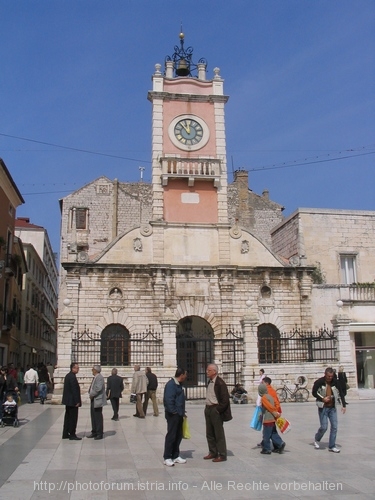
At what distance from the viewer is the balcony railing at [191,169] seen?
26812 millimetres

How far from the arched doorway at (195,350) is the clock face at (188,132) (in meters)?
9.22

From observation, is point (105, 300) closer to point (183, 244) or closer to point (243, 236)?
point (183, 244)

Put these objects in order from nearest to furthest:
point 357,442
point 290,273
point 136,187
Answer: point 357,442, point 290,273, point 136,187

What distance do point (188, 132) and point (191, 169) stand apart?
2.46m

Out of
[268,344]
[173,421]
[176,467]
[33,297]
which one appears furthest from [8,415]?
[33,297]

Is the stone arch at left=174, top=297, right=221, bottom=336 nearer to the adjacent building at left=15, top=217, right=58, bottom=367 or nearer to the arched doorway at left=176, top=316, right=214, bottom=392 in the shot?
the arched doorway at left=176, top=316, right=214, bottom=392

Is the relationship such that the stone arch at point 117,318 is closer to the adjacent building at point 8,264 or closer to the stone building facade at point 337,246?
the adjacent building at point 8,264

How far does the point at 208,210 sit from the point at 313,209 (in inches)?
251

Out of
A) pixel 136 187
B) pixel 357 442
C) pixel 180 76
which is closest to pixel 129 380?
pixel 357 442

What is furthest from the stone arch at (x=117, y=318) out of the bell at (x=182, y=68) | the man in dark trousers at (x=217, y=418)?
the man in dark trousers at (x=217, y=418)

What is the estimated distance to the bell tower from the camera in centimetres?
2698

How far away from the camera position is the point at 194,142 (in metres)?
28.2

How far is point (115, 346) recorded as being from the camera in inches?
960

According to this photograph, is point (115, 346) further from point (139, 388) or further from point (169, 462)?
point (169, 462)
